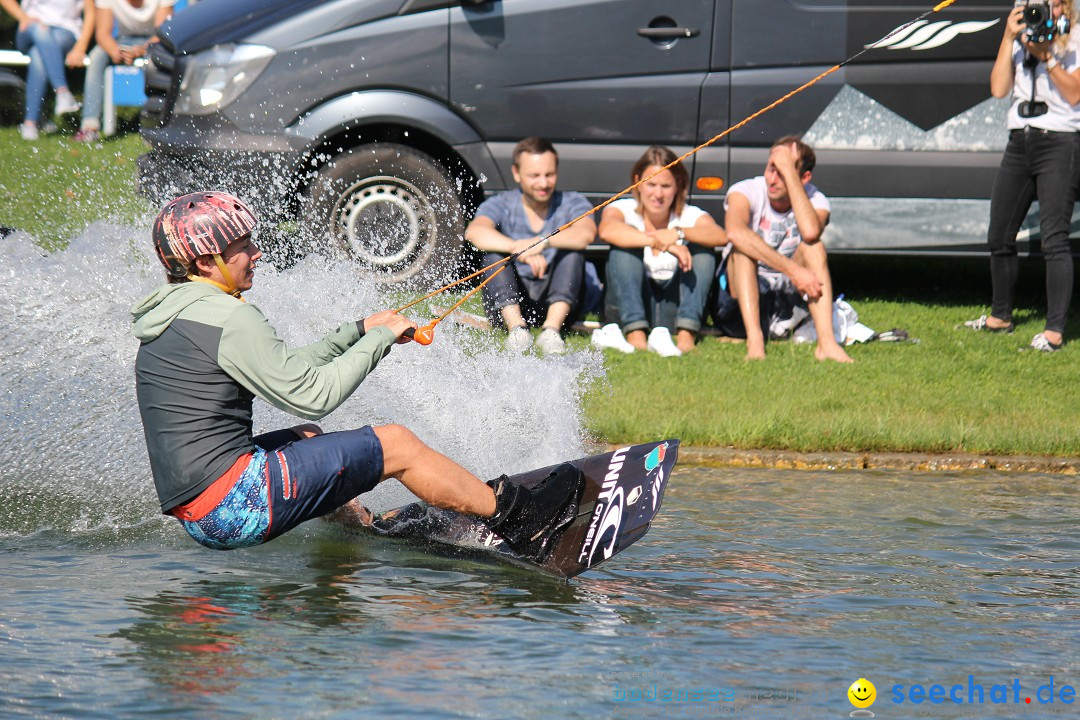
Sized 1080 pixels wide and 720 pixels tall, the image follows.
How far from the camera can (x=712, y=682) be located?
4.52m

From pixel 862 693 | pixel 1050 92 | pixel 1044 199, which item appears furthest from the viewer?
pixel 1044 199

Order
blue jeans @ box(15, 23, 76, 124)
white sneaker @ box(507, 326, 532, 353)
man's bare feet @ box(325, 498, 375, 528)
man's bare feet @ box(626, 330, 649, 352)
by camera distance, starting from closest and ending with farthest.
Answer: man's bare feet @ box(325, 498, 375, 528) < white sneaker @ box(507, 326, 532, 353) < man's bare feet @ box(626, 330, 649, 352) < blue jeans @ box(15, 23, 76, 124)

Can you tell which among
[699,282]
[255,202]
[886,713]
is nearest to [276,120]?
[255,202]

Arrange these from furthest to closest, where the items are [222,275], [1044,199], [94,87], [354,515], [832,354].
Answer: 1. [94,87]
2. [1044,199]
3. [832,354]
4. [354,515]
5. [222,275]

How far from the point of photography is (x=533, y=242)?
9500mm

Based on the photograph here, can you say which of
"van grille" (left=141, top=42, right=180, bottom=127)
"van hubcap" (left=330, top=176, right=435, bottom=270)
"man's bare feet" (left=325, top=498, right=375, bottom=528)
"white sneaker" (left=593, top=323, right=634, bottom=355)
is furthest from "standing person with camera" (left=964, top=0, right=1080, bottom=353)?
"van grille" (left=141, top=42, right=180, bottom=127)

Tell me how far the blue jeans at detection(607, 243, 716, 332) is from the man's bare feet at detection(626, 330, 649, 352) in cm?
3

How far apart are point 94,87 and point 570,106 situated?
280 inches

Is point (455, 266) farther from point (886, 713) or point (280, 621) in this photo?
point (886, 713)

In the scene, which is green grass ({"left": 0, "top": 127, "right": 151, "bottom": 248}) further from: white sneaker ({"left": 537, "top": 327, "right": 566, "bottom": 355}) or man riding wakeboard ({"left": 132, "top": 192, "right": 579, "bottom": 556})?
man riding wakeboard ({"left": 132, "top": 192, "right": 579, "bottom": 556})

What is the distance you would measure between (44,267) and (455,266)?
12.4 feet

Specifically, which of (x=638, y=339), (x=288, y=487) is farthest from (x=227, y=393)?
(x=638, y=339)

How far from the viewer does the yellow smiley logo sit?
4.36 metres

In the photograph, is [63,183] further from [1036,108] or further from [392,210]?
[1036,108]
